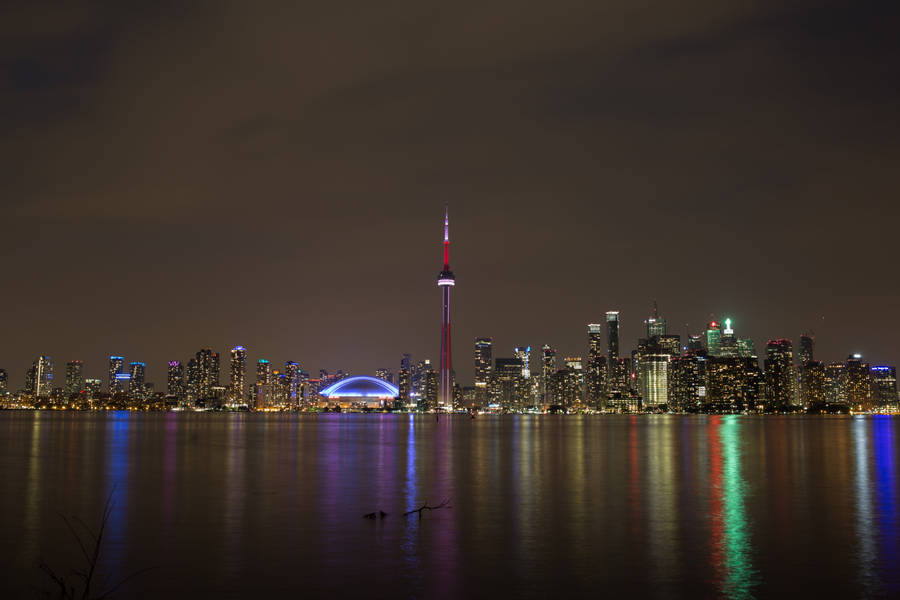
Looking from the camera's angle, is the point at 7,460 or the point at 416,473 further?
the point at 7,460

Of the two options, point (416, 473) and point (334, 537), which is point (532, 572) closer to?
point (334, 537)

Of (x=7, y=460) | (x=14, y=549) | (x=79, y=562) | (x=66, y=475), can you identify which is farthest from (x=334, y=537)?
(x=7, y=460)

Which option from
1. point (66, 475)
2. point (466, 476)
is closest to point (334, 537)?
point (466, 476)

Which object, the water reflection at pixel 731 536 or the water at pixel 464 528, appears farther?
the water at pixel 464 528

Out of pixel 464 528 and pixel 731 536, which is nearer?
pixel 731 536

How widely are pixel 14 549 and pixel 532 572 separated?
54.3ft

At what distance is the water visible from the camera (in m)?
22.0

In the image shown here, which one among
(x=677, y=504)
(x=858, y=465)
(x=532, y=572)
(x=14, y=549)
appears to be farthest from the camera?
(x=858, y=465)

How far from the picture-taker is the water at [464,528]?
22047 mm

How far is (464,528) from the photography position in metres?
30.6

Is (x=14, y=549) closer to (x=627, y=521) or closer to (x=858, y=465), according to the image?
(x=627, y=521)

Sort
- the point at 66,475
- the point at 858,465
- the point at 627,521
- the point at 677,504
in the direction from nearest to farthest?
the point at 627,521 < the point at 677,504 < the point at 66,475 < the point at 858,465

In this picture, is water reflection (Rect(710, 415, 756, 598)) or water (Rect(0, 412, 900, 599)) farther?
water (Rect(0, 412, 900, 599))

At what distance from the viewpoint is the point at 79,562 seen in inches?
969
